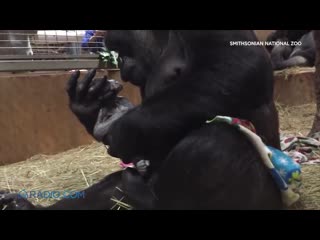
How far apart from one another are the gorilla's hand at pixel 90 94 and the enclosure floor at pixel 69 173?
0.18 metres

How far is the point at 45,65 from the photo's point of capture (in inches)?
72.2

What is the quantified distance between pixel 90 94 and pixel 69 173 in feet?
0.93

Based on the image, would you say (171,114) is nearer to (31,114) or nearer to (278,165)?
(278,165)

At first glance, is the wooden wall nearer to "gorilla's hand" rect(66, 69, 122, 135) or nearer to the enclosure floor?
the enclosure floor

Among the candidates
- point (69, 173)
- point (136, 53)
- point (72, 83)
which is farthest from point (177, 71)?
point (69, 173)

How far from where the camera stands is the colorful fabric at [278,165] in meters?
0.92

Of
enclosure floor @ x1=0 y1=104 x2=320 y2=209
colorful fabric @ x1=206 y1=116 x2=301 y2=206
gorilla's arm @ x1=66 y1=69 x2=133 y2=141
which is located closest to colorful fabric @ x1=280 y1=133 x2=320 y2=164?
enclosure floor @ x1=0 y1=104 x2=320 y2=209

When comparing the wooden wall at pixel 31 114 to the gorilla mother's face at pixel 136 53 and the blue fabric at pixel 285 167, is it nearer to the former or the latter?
the gorilla mother's face at pixel 136 53

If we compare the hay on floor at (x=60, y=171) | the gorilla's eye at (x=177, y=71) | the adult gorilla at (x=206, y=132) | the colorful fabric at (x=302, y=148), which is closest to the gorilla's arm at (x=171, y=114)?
the adult gorilla at (x=206, y=132)

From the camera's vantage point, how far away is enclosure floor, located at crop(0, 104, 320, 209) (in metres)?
1.13

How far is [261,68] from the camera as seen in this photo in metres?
0.96

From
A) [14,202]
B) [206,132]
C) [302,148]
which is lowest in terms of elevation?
[302,148]

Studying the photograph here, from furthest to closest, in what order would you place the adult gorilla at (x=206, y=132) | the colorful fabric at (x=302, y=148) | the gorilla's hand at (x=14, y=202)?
the colorful fabric at (x=302, y=148)
the gorilla's hand at (x=14, y=202)
the adult gorilla at (x=206, y=132)
